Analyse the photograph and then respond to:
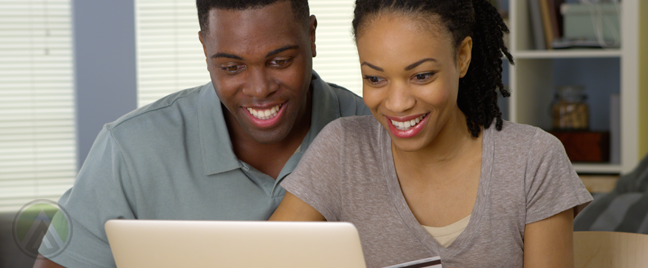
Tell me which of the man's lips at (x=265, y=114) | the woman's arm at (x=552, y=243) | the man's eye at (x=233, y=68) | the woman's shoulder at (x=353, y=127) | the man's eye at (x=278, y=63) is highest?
the man's eye at (x=278, y=63)

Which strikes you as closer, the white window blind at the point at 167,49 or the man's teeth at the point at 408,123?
the man's teeth at the point at 408,123

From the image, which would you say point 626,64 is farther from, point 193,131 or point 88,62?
point 88,62

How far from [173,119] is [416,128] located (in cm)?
58

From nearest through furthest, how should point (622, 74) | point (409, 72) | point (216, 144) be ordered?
point (409, 72), point (216, 144), point (622, 74)

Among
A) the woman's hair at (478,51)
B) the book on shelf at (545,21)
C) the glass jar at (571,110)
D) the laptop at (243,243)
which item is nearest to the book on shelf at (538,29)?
the book on shelf at (545,21)

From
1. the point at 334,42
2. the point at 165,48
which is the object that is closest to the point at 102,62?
the point at 165,48

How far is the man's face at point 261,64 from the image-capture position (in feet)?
3.95

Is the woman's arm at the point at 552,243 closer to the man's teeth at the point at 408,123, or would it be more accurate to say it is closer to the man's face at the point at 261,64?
the man's teeth at the point at 408,123

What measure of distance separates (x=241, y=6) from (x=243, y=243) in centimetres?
63

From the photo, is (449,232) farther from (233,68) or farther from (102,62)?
(102,62)

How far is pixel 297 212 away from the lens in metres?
1.15

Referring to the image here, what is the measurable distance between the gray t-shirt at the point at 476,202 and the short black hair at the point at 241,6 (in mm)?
252

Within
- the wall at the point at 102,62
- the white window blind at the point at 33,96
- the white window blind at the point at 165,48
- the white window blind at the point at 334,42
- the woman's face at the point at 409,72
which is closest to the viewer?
the woman's face at the point at 409,72

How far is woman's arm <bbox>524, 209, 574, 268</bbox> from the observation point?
1.05 meters
